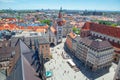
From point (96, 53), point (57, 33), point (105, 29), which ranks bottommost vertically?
point (96, 53)

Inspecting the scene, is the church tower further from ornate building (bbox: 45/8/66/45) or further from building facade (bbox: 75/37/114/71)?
building facade (bbox: 75/37/114/71)

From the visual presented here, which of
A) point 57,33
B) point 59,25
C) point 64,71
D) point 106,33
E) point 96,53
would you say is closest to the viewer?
point 96,53

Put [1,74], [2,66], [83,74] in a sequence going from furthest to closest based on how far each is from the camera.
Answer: [83,74], [2,66], [1,74]

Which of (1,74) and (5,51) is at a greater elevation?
(5,51)

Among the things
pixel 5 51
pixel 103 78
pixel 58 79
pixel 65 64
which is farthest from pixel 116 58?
pixel 5 51

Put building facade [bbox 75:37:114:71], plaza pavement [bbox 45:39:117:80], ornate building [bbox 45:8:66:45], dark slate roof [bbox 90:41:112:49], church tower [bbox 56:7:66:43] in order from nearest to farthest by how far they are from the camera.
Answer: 1. plaza pavement [bbox 45:39:117:80]
2. building facade [bbox 75:37:114:71]
3. dark slate roof [bbox 90:41:112:49]
4. ornate building [bbox 45:8:66:45]
5. church tower [bbox 56:7:66:43]

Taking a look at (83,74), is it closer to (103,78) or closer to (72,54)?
(103,78)

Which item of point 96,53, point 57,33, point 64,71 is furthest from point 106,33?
point 64,71

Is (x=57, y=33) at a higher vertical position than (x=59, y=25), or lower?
lower

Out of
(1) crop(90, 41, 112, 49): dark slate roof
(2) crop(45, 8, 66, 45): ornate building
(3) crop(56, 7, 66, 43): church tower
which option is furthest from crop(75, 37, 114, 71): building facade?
(3) crop(56, 7, 66, 43): church tower

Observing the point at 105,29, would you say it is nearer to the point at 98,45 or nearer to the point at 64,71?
the point at 98,45

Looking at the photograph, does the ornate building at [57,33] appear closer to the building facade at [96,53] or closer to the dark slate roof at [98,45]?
the building facade at [96,53]
